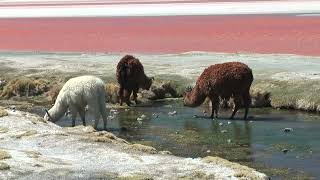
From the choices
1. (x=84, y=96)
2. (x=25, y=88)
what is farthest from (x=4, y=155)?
(x=25, y=88)

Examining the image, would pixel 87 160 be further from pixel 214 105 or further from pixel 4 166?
pixel 214 105

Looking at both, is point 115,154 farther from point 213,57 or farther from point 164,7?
point 164,7

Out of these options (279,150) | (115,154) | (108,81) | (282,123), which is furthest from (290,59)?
(115,154)

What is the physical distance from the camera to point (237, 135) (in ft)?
Result: 68.3

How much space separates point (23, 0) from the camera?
15225 centimetres

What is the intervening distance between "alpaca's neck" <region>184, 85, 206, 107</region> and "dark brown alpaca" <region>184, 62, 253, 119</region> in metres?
0.18

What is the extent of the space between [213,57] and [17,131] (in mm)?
24259

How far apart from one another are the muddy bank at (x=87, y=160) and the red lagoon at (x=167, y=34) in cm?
3305

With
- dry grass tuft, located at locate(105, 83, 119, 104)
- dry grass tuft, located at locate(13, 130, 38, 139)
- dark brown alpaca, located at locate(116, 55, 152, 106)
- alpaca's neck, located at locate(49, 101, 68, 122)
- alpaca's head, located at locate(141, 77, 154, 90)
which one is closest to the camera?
dry grass tuft, located at locate(13, 130, 38, 139)

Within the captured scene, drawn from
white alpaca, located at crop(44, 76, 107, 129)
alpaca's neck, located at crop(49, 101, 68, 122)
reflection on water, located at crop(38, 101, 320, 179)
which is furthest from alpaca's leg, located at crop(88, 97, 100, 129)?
alpaca's neck, located at crop(49, 101, 68, 122)

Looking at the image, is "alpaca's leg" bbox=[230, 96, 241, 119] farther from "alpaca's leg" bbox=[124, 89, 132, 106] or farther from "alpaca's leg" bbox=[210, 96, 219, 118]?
"alpaca's leg" bbox=[124, 89, 132, 106]

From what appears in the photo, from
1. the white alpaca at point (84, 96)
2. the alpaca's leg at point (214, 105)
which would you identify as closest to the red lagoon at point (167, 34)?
the alpaca's leg at point (214, 105)

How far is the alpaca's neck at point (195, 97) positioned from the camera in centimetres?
2517

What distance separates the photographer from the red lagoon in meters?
58.4
